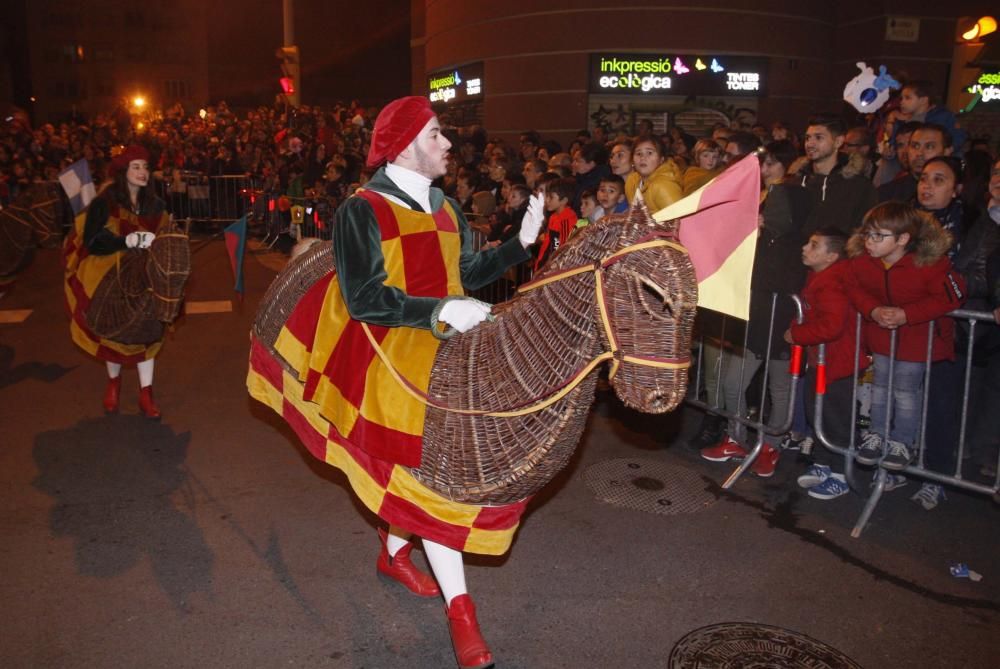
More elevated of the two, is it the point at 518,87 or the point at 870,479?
the point at 518,87

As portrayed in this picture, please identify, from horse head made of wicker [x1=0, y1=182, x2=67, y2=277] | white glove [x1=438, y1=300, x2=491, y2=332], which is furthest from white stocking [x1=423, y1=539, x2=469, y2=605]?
horse head made of wicker [x1=0, y1=182, x2=67, y2=277]

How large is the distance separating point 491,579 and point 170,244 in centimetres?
333

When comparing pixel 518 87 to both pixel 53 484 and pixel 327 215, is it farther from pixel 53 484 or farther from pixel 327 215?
pixel 53 484

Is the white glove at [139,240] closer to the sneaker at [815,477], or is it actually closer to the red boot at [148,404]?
the red boot at [148,404]

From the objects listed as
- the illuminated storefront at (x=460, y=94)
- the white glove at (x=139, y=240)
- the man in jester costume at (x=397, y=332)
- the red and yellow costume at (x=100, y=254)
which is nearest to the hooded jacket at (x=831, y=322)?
the man in jester costume at (x=397, y=332)

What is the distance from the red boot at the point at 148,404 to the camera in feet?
20.7

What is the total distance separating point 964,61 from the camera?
8945mm

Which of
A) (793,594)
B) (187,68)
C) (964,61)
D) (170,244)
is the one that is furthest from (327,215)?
(187,68)

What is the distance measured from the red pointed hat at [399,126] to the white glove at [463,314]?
0.80 metres

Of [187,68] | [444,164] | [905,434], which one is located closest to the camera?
[444,164]

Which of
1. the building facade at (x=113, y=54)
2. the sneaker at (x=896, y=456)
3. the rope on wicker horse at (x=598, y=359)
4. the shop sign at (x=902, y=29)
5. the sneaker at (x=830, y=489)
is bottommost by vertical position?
the sneaker at (x=830, y=489)

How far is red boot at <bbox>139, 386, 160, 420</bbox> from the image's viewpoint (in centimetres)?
632

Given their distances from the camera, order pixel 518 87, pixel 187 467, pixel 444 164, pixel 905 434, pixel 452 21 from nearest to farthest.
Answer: pixel 444 164 → pixel 905 434 → pixel 187 467 → pixel 518 87 → pixel 452 21

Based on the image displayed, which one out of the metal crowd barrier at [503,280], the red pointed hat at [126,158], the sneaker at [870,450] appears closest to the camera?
the sneaker at [870,450]
